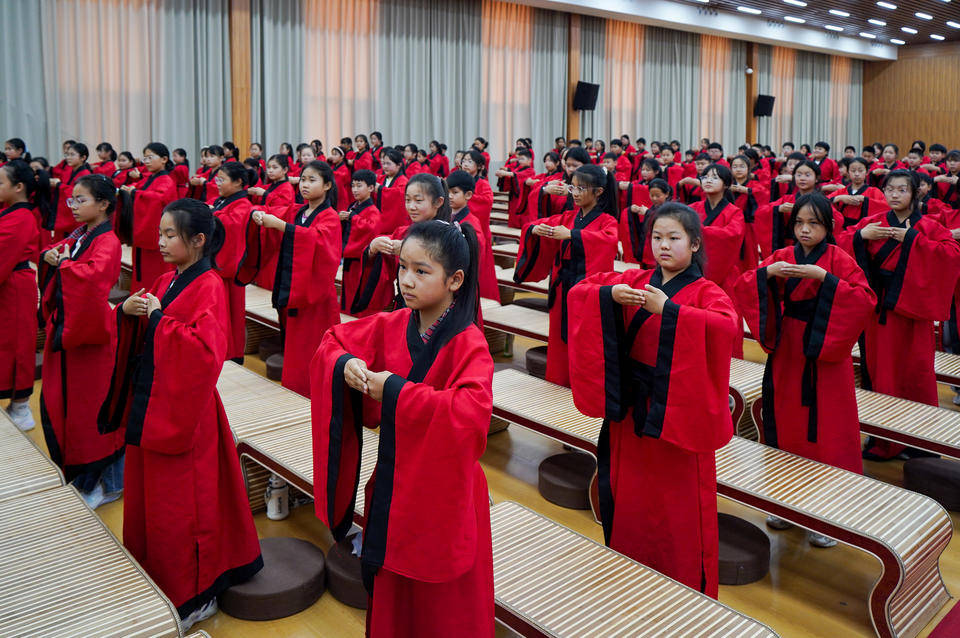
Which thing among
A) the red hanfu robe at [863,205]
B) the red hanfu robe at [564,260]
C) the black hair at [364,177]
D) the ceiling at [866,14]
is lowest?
the red hanfu robe at [564,260]

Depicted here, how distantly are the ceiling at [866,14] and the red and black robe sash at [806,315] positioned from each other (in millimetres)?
15158

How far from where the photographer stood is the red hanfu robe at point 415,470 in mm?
1898

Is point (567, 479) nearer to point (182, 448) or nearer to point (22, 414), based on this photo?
point (182, 448)

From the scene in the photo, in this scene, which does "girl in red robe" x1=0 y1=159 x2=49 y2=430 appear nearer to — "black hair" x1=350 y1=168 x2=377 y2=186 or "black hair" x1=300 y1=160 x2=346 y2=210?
"black hair" x1=300 y1=160 x2=346 y2=210

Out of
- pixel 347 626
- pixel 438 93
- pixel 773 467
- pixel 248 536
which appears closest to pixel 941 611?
pixel 773 467

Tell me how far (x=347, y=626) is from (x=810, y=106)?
24.8 m

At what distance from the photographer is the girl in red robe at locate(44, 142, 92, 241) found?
7941 millimetres

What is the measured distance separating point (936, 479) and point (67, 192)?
7978 millimetres

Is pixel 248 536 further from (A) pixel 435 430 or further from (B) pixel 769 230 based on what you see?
(B) pixel 769 230

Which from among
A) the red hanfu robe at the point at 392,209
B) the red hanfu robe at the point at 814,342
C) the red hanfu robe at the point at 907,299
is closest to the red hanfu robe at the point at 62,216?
the red hanfu robe at the point at 392,209

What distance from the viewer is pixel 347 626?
9.80 ft

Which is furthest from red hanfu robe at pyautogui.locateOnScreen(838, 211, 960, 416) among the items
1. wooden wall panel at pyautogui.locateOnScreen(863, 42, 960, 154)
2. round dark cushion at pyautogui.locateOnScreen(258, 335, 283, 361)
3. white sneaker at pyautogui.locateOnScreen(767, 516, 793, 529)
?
wooden wall panel at pyautogui.locateOnScreen(863, 42, 960, 154)

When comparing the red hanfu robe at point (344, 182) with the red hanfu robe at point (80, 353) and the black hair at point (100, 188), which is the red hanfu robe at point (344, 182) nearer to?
the red hanfu robe at point (80, 353)

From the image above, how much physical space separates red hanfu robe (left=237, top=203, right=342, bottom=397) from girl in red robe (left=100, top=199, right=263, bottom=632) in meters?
1.67
